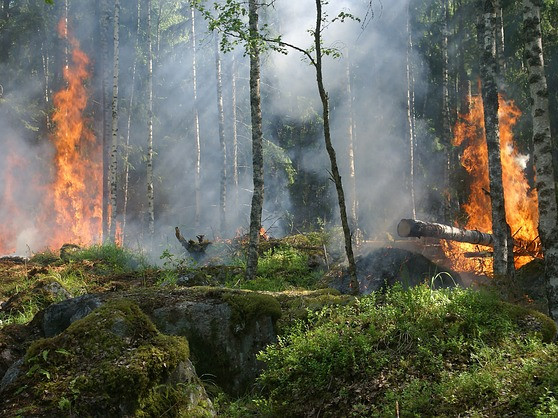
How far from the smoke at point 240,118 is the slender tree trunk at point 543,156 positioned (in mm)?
18091

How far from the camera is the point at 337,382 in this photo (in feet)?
16.2

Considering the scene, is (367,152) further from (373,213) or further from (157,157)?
(157,157)

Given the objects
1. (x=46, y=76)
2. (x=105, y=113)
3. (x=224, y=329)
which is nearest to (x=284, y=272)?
(x=224, y=329)

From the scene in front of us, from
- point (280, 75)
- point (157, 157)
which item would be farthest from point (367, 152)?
point (157, 157)

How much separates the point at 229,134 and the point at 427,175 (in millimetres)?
14714

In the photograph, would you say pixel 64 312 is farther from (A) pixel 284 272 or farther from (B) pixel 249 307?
(A) pixel 284 272

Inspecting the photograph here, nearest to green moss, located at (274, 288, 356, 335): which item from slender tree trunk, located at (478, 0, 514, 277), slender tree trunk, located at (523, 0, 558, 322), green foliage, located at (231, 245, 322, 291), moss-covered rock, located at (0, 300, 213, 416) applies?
moss-covered rock, located at (0, 300, 213, 416)

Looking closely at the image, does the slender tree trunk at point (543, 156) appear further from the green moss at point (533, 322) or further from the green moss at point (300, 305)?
the green moss at point (300, 305)

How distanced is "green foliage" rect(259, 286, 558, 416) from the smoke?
20.1 meters

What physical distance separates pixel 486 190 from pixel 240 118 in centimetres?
2204

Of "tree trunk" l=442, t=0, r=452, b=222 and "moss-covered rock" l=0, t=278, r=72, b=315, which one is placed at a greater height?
"tree trunk" l=442, t=0, r=452, b=222

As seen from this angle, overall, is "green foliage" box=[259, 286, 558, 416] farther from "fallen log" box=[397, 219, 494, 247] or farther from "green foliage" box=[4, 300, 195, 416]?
"fallen log" box=[397, 219, 494, 247]

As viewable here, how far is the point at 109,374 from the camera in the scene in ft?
13.4

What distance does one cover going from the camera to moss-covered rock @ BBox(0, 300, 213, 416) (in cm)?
389
